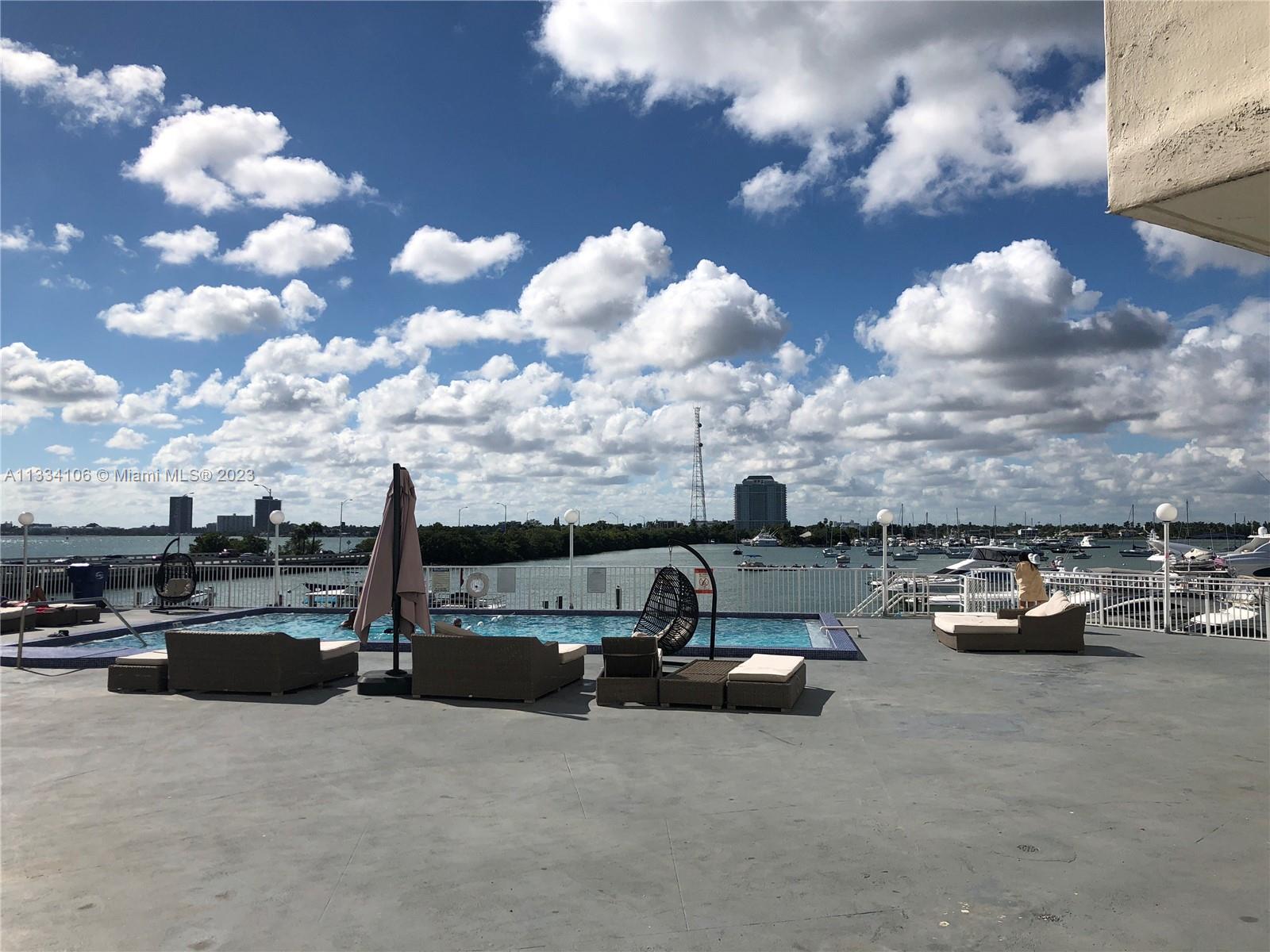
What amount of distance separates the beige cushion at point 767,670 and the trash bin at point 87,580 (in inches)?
534

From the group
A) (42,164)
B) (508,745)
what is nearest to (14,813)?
(508,745)

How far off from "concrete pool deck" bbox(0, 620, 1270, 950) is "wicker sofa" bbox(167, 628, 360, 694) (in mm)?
308

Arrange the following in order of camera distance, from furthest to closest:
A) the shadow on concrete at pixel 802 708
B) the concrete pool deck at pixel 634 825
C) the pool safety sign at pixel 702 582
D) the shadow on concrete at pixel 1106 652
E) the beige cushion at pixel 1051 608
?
1. the pool safety sign at pixel 702 582
2. the beige cushion at pixel 1051 608
3. the shadow on concrete at pixel 1106 652
4. the shadow on concrete at pixel 802 708
5. the concrete pool deck at pixel 634 825

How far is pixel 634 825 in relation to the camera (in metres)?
4.19

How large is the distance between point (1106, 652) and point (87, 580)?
17059 mm

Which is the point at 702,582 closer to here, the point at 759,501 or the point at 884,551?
the point at 884,551

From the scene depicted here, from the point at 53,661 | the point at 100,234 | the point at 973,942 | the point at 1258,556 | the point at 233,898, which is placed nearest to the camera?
the point at 973,942

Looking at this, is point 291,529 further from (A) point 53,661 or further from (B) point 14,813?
(B) point 14,813

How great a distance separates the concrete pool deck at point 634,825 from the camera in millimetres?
3117

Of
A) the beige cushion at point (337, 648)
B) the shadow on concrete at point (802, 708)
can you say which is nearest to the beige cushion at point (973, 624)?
the shadow on concrete at point (802, 708)

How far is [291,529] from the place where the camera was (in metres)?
80.1

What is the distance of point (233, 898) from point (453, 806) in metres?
1.33

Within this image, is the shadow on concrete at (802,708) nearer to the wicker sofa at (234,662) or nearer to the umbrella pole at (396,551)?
the umbrella pole at (396,551)

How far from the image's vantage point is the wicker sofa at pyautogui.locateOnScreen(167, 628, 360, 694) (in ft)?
25.1
